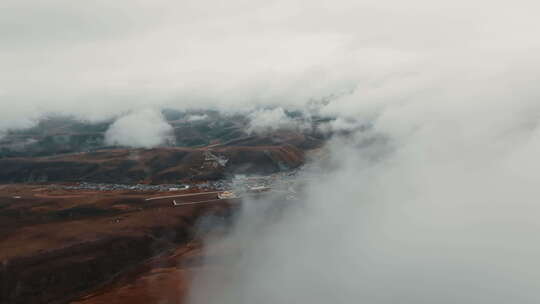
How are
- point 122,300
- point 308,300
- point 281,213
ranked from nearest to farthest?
point 308,300, point 122,300, point 281,213

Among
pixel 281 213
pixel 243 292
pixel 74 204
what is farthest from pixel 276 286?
pixel 74 204

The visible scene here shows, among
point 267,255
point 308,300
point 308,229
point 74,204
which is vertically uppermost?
point 74,204

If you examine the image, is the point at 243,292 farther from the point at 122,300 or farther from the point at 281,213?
the point at 281,213

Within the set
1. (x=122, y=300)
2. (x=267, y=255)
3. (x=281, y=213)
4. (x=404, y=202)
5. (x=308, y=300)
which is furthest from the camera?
(x=281, y=213)

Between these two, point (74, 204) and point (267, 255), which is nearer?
point (267, 255)

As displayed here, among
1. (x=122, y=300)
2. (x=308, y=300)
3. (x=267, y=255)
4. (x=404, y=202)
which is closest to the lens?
(x=308, y=300)

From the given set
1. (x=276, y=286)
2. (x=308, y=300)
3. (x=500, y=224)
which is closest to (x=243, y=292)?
(x=276, y=286)

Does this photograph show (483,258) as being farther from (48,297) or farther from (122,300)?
(48,297)

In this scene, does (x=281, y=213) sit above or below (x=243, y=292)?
above

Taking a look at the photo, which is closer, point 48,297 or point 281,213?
point 48,297
